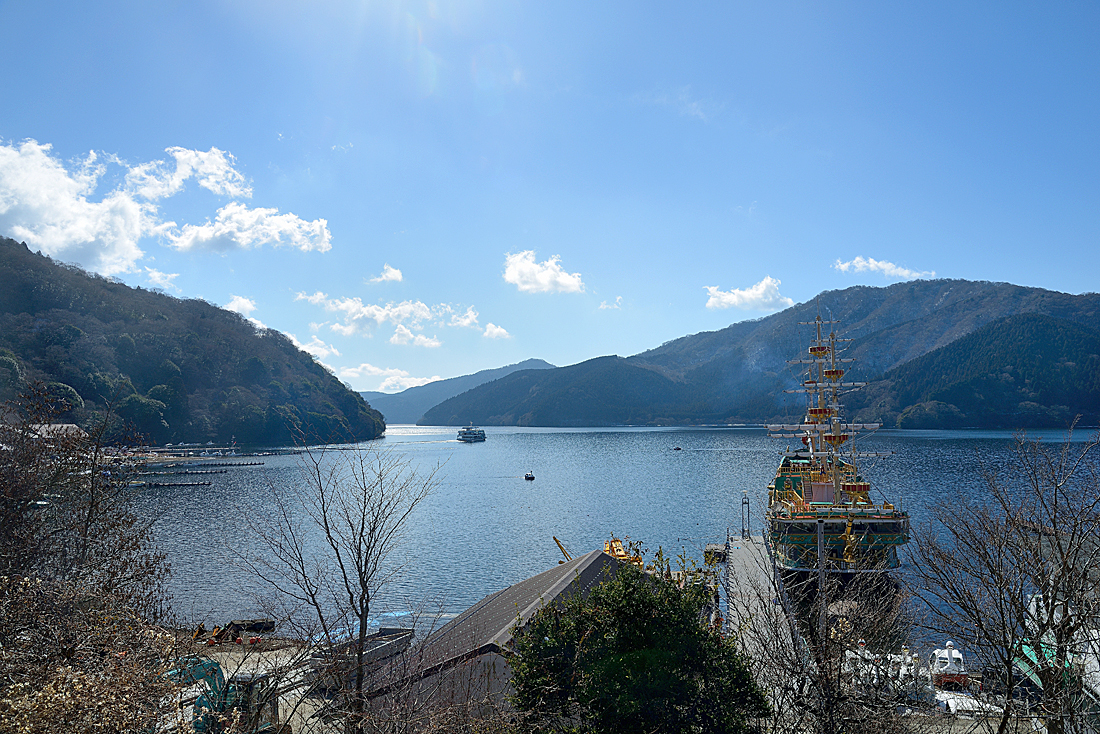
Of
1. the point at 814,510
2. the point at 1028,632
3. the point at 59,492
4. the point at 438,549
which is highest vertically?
the point at 59,492

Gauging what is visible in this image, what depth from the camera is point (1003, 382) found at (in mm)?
165625

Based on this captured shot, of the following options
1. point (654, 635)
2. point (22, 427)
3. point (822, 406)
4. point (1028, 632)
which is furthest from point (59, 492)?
point (822, 406)

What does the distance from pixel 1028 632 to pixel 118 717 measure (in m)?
12.1

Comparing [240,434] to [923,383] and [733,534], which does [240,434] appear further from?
[923,383]

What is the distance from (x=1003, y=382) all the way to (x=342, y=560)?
7514 inches

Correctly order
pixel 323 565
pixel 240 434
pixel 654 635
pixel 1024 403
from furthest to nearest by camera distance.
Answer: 1. pixel 1024 403
2. pixel 240 434
3. pixel 323 565
4. pixel 654 635

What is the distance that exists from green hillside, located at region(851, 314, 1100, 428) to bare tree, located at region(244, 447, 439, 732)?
161 meters

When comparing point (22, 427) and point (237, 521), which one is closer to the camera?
point (22, 427)

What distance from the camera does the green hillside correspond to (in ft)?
514

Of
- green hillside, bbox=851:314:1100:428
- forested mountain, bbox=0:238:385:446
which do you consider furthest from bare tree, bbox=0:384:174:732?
green hillside, bbox=851:314:1100:428

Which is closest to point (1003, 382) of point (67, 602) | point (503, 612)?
point (503, 612)

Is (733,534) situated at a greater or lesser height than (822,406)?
lesser

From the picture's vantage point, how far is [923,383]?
184 m

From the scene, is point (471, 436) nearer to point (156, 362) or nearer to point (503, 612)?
point (156, 362)
